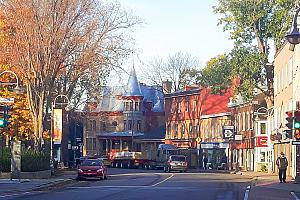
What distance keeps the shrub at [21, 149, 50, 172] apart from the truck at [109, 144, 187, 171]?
29149 mm

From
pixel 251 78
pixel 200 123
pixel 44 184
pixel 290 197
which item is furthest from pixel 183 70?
pixel 290 197

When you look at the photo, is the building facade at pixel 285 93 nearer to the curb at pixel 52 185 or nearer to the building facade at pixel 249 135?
the building facade at pixel 249 135

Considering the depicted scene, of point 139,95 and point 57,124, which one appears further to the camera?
point 139,95

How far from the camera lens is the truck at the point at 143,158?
77.0 metres

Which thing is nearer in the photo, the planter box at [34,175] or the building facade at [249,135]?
the planter box at [34,175]

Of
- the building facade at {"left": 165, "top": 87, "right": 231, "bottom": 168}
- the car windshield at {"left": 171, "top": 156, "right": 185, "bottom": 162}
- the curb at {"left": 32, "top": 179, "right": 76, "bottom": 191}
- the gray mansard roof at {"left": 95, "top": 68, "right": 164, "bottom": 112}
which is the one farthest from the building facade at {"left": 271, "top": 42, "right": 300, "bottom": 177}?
the gray mansard roof at {"left": 95, "top": 68, "right": 164, "bottom": 112}

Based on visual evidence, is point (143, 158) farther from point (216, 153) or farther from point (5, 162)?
point (5, 162)

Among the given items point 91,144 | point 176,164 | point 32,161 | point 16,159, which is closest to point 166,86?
point 91,144

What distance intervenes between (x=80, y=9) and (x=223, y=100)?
4662 cm

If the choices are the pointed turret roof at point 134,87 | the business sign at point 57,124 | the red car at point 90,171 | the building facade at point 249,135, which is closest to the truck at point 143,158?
the building facade at point 249,135

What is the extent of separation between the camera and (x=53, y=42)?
153 feet

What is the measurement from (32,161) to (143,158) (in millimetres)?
43340

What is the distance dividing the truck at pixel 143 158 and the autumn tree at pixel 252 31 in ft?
55.4

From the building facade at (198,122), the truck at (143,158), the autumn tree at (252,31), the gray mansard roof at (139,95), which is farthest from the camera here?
the gray mansard roof at (139,95)
